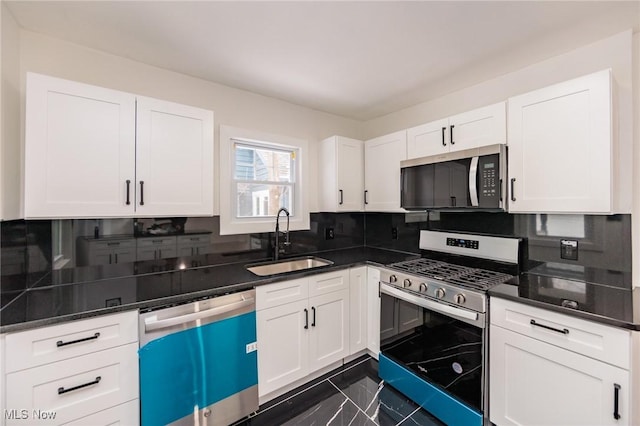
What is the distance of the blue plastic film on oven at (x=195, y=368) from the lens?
141 cm

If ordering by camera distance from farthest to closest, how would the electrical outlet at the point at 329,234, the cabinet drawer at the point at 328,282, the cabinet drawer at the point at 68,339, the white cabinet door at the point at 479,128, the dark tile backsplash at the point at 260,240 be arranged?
1. the electrical outlet at the point at 329,234
2. the cabinet drawer at the point at 328,282
3. the white cabinet door at the point at 479,128
4. the dark tile backsplash at the point at 260,240
5. the cabinet drawer at the point at 68,339

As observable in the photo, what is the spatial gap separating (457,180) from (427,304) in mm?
945

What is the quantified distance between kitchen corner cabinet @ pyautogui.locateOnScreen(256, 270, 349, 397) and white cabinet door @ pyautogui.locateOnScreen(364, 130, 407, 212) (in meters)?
0.84

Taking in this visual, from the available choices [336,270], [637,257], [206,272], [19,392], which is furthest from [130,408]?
[637,257]

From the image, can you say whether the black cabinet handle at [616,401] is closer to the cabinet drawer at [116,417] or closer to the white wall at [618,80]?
the white wall at [618,80]

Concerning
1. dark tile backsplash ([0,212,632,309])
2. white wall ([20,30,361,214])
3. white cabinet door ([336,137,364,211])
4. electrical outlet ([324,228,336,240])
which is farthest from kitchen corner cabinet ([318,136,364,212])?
dark tile backsplash ([0,212,632,309])

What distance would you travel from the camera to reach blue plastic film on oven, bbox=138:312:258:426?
1.41 m

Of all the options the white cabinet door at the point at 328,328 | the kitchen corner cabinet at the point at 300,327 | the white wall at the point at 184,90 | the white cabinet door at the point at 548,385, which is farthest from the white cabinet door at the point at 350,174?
the white cabinet door at the point at 548,385

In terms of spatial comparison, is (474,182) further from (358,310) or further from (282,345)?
(282,345)

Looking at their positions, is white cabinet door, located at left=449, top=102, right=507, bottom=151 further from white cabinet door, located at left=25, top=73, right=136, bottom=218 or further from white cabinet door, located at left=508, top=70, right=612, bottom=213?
white cabinet door, located at left=25, top=73, right=136, bottom=218

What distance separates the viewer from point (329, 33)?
5.18 feet

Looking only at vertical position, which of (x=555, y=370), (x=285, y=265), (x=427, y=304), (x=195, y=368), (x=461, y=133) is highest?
(x=461, y=133)

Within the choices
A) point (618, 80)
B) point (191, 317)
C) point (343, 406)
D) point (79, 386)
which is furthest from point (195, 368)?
point (618, 80)

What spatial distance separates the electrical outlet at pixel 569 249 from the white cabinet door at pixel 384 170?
1.14 meters
